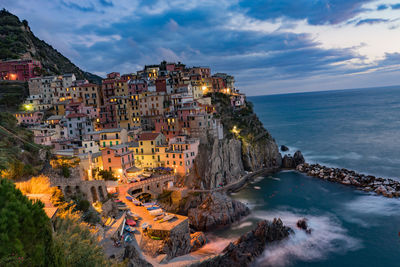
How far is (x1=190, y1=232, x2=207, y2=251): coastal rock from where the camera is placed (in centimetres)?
2997

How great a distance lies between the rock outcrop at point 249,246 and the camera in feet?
83.3

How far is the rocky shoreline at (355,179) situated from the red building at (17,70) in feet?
223

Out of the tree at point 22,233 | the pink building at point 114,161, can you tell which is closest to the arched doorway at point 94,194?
the pink building at point 114,161

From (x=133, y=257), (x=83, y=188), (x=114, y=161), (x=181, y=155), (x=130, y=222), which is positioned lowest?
(x=130, y=222)

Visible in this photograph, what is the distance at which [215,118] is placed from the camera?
5219 cm

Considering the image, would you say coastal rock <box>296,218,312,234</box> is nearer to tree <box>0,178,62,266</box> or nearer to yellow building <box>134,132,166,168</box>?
yellow building <box>134,132,166,168</box>

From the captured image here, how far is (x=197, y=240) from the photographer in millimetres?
30750

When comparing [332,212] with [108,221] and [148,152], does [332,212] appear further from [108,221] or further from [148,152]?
[108,221]

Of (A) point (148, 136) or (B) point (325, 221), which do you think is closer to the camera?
(B) point (325, 221)

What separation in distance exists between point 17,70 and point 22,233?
7051 cm

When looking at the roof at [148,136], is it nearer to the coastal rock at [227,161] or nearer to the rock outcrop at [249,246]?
the coastal rock at [227,161]

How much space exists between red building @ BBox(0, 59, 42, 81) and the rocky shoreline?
68.0 meters

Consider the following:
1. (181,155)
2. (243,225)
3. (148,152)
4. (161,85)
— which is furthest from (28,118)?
(243,225)

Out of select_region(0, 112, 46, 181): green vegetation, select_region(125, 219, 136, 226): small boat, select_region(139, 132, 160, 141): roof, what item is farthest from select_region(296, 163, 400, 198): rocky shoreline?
select_region(0, 112, 46, 181): green vegetation
